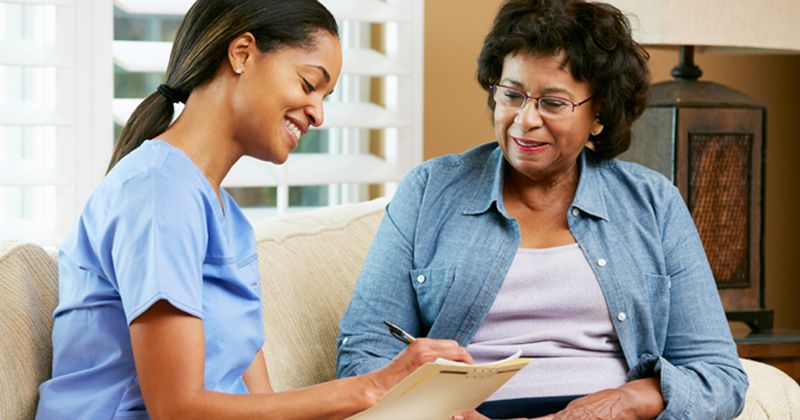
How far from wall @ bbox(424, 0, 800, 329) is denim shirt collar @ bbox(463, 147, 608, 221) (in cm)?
84

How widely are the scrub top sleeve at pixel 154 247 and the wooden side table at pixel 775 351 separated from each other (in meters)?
1.63

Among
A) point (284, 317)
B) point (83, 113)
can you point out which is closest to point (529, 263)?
point (284, 317)

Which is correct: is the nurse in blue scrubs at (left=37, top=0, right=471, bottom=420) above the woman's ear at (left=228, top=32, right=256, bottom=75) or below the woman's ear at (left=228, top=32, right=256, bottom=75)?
below

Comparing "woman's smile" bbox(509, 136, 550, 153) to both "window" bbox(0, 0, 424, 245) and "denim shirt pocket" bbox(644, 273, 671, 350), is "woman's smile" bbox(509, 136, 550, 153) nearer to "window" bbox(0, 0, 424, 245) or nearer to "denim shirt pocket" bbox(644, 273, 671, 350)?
"denim shirt pocket" bbox(644, 273, 671, 350)

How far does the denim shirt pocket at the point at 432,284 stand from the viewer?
1884 millimetres

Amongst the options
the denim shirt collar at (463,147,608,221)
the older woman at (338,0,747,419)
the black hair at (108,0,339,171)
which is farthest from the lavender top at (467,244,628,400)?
the black hair at (108,0,339,171)

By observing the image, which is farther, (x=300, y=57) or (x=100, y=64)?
(x=100, y=64)

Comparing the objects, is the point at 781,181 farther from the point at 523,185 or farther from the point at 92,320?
the point at 92,320

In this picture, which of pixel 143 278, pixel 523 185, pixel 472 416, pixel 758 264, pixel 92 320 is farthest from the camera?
pixel 758 264

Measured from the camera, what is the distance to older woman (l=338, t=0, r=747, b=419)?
1857 mm

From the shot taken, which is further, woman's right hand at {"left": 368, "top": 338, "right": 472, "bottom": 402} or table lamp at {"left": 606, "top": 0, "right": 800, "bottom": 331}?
table lamp at {"left": 606, "top": 0, "right": 800, "bottom": 331}

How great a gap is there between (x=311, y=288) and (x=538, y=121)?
494 mm

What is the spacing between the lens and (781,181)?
11.3 feet

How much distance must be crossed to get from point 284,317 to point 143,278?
745mm
